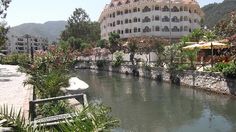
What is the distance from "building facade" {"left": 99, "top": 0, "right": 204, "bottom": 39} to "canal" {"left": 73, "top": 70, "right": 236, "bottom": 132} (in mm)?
50683

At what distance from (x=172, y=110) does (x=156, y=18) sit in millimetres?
60887

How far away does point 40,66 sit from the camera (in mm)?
18688

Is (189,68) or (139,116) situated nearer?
(139,116)

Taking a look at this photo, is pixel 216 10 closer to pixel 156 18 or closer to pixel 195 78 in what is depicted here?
pixel 156 18

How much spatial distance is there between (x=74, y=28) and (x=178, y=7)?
40.6 metres

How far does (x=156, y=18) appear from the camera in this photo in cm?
8112

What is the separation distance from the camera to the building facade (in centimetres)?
8088

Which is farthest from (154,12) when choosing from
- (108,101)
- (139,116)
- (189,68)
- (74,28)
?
(139,116)

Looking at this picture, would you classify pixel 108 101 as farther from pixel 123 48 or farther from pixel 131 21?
pixel 131 21

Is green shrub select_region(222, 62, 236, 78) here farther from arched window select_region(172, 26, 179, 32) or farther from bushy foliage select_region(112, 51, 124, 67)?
arched window select_region(172, 26, 179, 32)

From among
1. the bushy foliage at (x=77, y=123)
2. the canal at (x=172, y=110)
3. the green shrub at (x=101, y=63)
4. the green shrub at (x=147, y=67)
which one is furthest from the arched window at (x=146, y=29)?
the bushy foliage at (x=77, y=123)

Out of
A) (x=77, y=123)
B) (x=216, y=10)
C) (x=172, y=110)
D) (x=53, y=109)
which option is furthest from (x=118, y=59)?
(x=216, y=10)

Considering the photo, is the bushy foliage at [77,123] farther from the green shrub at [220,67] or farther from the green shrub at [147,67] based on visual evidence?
the green shrub at [147,67]

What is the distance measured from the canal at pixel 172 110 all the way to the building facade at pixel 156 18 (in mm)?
50683
